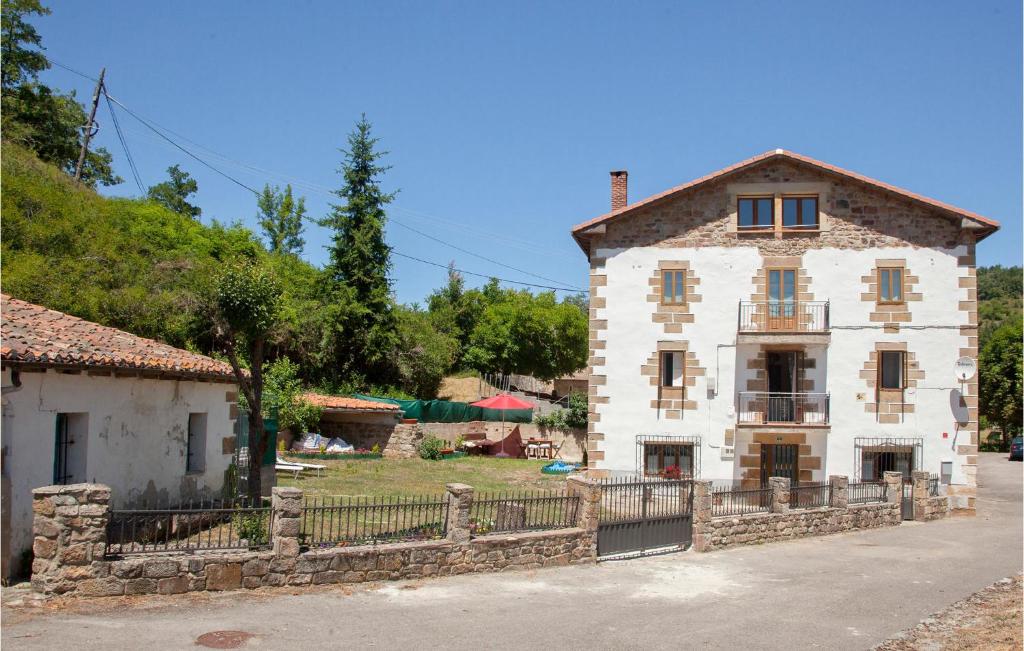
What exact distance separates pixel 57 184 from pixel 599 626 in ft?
84.3

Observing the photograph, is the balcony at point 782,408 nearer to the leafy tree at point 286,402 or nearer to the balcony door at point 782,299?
the balcony door at point 782,299

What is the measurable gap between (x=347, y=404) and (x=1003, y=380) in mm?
40020

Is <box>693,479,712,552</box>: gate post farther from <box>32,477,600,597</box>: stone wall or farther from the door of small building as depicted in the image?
the door of small building

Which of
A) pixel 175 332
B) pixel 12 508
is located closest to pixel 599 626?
pixel 12 508

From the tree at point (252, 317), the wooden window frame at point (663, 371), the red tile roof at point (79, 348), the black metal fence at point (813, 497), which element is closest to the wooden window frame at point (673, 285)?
the wooden window frame at point (663, 371)

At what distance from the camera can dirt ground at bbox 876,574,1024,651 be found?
977 centimetres

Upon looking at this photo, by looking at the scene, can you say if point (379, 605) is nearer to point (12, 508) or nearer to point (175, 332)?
point (12, 508)

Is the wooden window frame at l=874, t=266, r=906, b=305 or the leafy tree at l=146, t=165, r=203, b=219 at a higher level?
the leafy tree at l=146, t=165, r=203, b=219

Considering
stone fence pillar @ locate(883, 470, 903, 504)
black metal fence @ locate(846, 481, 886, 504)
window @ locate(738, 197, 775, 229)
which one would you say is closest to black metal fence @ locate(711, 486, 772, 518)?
black metal fence @ locate(846, 481, 886, 504)

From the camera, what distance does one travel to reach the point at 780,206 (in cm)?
2314

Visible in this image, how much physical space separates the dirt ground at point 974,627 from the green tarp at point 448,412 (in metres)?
23.8

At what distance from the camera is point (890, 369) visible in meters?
22.9

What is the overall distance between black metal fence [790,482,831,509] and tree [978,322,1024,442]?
3653cm

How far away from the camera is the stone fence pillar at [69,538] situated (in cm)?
963
